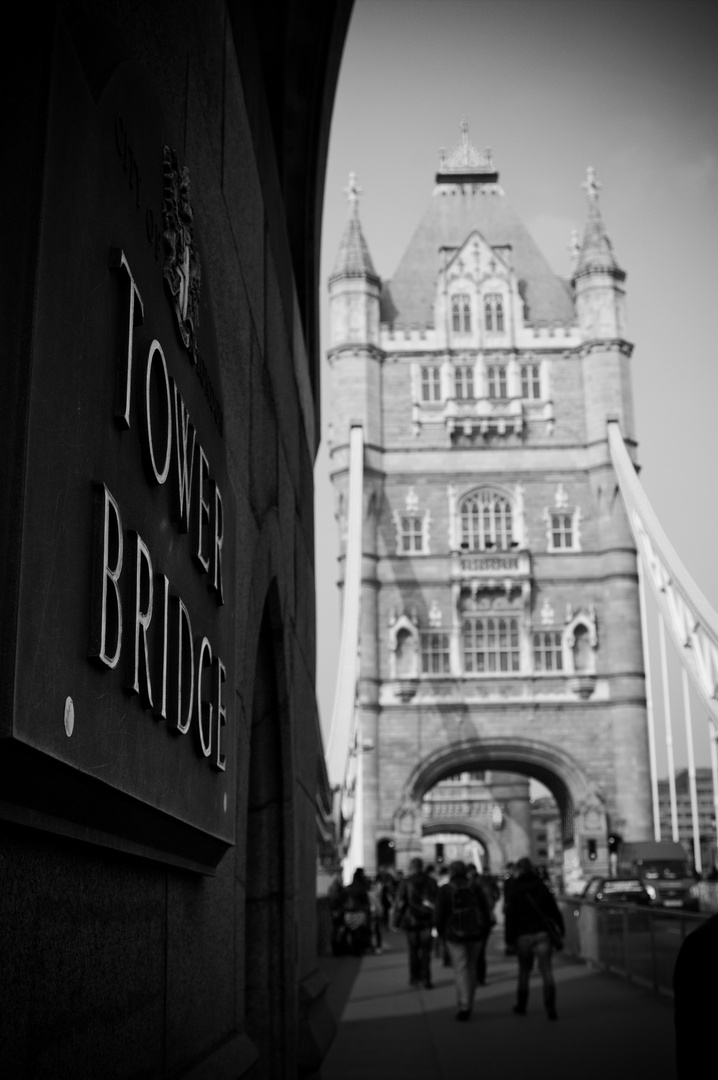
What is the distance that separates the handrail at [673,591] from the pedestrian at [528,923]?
17.2 m

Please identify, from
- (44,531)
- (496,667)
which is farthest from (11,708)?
(496,667)

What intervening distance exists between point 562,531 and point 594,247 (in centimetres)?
1006

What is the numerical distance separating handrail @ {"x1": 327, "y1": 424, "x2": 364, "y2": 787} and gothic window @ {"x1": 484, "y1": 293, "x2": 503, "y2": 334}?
597 centimetres

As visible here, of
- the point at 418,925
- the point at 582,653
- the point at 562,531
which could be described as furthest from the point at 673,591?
the point at 418,925

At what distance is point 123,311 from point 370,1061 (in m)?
6.16

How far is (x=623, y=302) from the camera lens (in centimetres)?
4322

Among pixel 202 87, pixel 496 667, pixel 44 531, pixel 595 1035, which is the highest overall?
pixel 496 667

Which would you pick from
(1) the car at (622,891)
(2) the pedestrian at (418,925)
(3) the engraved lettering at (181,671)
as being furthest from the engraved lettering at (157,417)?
(1) the car at (622,891)

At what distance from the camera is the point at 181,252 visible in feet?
9.16

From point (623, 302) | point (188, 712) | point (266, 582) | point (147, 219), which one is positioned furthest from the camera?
point (623, 302)

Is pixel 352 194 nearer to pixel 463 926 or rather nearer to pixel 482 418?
pixel 482 418

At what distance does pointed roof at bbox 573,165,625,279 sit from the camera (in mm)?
43406

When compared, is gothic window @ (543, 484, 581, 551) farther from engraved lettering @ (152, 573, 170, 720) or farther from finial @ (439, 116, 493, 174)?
engraved lettering @ (152, 573, 170, 720)

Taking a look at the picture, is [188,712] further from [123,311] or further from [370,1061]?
[370,1061]
